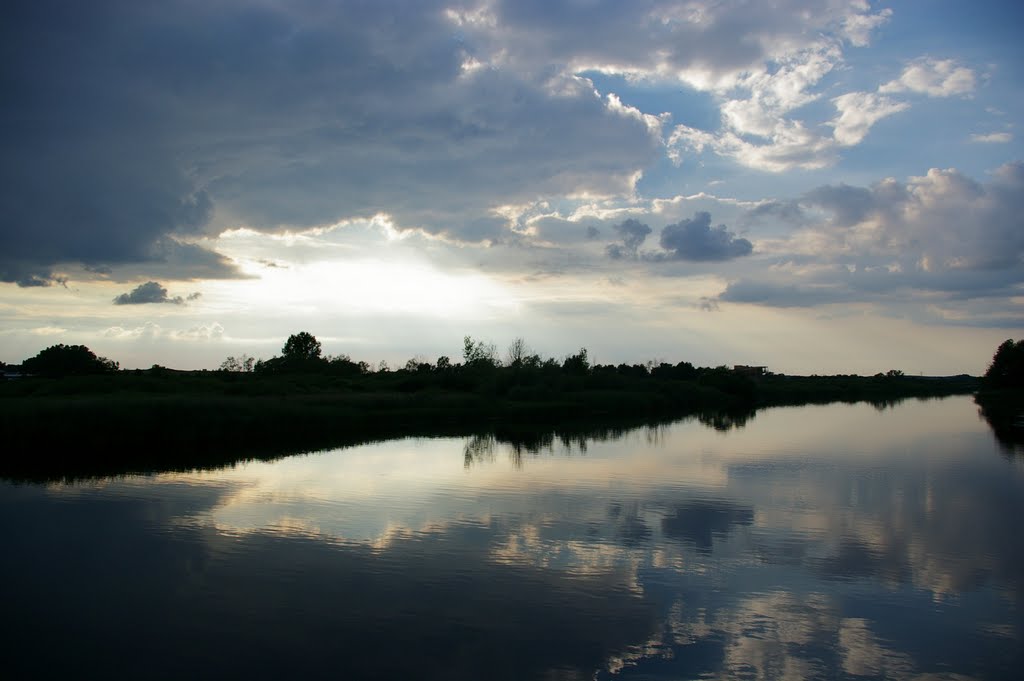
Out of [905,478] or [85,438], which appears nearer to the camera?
[905,478]

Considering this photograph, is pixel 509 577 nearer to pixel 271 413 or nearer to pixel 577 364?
pixel 271 413

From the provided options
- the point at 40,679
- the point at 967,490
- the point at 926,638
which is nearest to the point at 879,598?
the point at 926,638

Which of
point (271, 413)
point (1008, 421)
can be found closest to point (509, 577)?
point (271, 413)

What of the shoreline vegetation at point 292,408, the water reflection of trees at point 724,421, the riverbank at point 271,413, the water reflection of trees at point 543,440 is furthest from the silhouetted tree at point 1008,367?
the water reflection of trees at point 543,440

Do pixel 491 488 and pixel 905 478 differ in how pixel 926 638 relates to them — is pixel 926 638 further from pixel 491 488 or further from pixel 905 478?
pixel 905 478

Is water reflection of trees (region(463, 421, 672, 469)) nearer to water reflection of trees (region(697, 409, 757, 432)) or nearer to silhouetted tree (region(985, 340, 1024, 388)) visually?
water reflection of trees (region(697, 409, 757, 432))

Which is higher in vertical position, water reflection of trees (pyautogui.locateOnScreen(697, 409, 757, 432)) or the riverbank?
the riverbank

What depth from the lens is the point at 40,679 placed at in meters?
7.57

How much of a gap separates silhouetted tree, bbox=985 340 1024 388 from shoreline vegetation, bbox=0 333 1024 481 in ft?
5.97

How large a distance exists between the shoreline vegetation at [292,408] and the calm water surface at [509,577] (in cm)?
626

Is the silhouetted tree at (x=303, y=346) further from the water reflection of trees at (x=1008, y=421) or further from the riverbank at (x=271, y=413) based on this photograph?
the water reflection of trees at (x=1008, y=421)

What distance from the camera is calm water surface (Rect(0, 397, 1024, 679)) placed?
8.11 m

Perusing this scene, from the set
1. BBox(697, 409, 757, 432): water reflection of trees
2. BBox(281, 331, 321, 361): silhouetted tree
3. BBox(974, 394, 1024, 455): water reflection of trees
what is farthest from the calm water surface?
BBox(281, 331, 321, 361): silhouetted tree

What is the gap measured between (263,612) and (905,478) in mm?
19842
